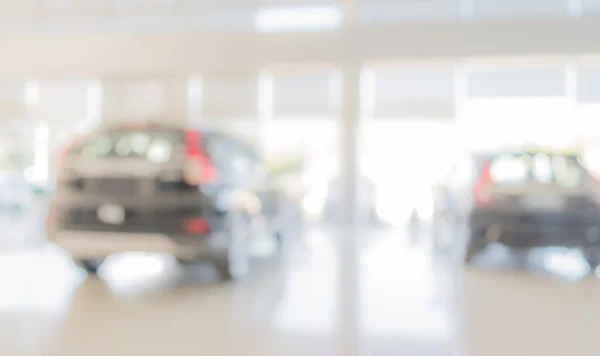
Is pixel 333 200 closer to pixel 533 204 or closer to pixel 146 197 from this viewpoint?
pixel 533 204

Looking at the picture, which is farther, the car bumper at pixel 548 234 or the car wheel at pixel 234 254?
the car bumper at pixel 548 234

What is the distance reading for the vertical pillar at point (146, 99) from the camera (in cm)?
643

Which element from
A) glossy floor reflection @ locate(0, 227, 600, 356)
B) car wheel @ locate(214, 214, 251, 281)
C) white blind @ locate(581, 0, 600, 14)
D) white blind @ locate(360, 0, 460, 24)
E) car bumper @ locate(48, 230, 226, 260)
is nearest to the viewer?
glossy floor reflection @ locate(0, 227, 600, 356)

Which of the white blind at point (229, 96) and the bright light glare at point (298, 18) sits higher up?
the bright light glare at point (298, 18)

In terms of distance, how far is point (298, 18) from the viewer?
6.05 meters

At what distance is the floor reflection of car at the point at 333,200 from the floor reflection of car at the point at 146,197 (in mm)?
3403

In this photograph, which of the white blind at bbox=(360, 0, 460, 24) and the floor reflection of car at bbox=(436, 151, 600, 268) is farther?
the white blind at bbox=(360, 0, 460, 24)

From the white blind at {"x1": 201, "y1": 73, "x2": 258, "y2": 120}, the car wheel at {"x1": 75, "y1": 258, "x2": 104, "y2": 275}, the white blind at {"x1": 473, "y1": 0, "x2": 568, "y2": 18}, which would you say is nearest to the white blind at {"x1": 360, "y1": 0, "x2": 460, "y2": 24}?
the white blind at {"x1": 473, "y1": 0, "x2": 568, "y2": 18}

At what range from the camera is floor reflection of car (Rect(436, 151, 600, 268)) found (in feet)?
10.6

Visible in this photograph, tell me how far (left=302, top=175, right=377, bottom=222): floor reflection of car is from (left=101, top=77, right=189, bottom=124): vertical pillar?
2.19 meters

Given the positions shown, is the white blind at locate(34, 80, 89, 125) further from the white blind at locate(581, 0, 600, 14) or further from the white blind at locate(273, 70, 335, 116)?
the white blind at locate(581, 0, 600, 14)

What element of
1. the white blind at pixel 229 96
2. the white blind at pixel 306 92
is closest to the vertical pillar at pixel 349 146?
the white blind at pixel 306 92

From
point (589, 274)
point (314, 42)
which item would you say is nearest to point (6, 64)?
point (314, 42)

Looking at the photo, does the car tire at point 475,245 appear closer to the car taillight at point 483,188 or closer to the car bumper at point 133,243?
the car taillight at point 483,188
